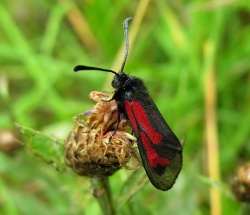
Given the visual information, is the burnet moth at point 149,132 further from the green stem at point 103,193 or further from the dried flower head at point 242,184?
the dried flower head at point 242,184

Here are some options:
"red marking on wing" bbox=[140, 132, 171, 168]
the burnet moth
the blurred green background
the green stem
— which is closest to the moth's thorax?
the burnet moth

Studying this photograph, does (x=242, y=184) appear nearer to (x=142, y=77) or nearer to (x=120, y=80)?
(x=120, y=80)

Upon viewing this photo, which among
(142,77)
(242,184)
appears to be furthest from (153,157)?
(142,77)

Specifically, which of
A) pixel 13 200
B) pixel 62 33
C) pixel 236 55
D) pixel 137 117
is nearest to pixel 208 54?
pixel 236 55

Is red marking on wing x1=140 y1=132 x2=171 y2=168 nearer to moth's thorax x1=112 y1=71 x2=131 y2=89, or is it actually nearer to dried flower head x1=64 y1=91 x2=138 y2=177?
dried flower head x1=64 y1=91 x2=138 y2=177

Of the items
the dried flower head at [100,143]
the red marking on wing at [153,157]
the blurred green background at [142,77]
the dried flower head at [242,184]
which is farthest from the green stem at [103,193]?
the blurred green background at [142,77]
